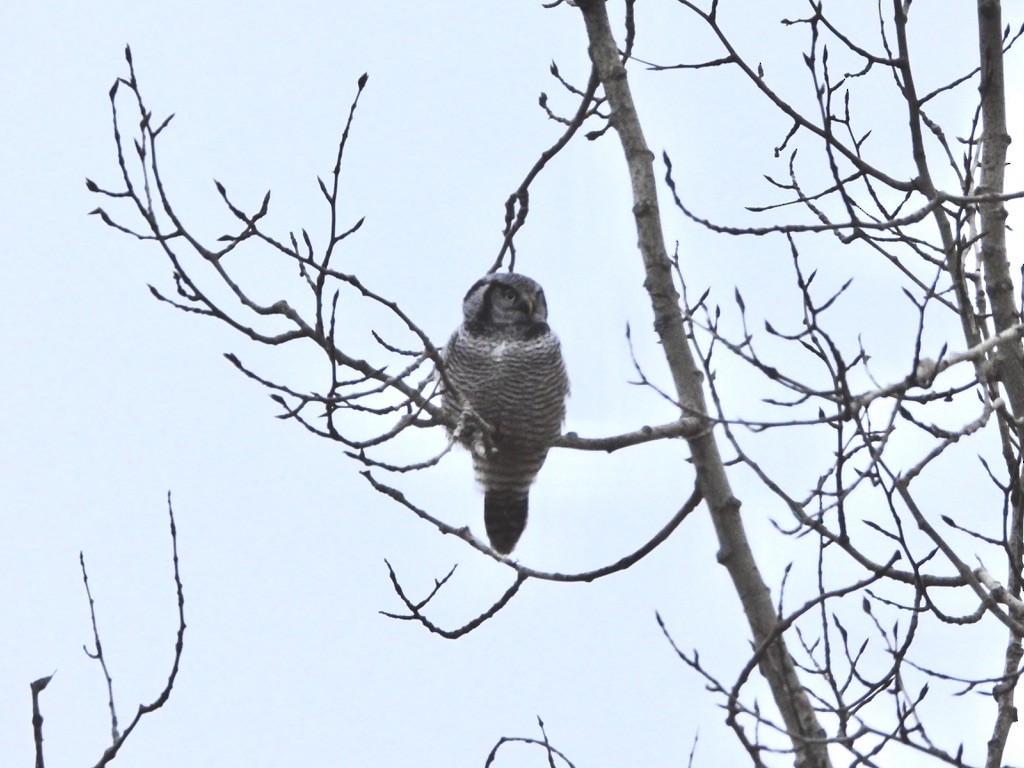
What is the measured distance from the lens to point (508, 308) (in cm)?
688

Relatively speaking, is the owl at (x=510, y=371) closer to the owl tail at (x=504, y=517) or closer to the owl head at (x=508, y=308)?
the owl head at (x=508, y=308)

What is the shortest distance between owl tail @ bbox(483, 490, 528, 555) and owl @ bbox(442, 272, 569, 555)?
0.16m

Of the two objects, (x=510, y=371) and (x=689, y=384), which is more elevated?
(x=510, y=371)

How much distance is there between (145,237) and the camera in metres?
4.25

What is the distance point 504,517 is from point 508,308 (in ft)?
A: 4.12

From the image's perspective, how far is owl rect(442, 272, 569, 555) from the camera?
21.8 feet

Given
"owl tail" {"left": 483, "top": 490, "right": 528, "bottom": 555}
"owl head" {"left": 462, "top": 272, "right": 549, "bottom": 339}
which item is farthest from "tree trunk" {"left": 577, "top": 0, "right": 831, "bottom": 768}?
"owl tail" {"left": 483, "top": 490, "right": 528, "bottom": 555}

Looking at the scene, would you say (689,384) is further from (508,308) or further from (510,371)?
(508,308)

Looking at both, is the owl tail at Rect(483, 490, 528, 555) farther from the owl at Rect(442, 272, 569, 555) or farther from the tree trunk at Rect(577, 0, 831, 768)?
the tree trunk at Rect(577, 0, 831, 768)

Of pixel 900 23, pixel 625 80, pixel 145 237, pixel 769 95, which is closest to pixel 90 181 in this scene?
pixel 145 237

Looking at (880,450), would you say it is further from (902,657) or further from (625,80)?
(625,80)

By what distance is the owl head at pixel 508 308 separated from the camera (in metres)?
6.82

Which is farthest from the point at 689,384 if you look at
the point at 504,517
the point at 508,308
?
the point at 504,517

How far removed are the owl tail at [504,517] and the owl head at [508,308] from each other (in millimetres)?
952
